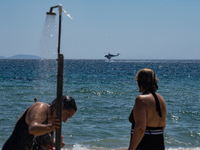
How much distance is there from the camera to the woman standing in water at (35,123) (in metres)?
2.72

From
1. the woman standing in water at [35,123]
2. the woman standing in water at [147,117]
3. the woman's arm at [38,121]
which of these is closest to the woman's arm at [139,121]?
the woman standing in water at [147,117]

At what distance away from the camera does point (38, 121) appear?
8.88 ft

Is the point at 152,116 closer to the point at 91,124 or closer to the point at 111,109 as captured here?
the point at 91,124

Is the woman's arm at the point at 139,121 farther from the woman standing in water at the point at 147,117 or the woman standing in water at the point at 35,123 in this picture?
the woman standing in water at the point at 35,123

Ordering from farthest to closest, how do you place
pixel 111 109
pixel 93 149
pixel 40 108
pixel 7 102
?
pixel 7 102
pixel 111 109
pixel 93 149
pixel 40 108

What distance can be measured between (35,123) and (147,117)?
1.16 metres

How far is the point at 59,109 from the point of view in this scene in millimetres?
2893

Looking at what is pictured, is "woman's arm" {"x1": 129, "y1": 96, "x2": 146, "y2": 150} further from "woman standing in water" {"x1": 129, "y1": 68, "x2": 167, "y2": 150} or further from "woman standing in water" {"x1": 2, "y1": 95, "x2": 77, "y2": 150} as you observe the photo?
"woman standing in water" {"x1": 2, "y1": 95, "x2": 77, "y2": 150}

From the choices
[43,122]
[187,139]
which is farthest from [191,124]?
[43,122]

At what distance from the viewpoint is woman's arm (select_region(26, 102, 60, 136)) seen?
265 centimetres

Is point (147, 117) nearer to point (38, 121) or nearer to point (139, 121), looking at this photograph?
point (139, 121)

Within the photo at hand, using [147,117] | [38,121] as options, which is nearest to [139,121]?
[147,117]

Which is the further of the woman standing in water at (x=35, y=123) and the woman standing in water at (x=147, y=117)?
the woman standing in water at (x=147, y=117)

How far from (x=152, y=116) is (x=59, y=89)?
1005mm
